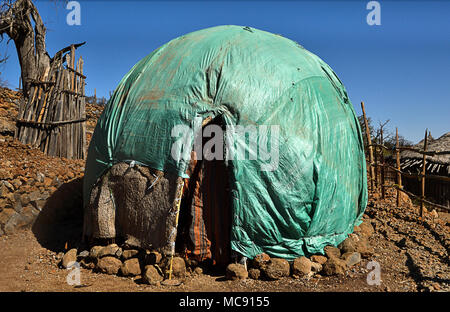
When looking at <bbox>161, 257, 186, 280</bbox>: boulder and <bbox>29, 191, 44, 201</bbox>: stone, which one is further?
<bbox>29, 191, 44, 201</bbox>: stone

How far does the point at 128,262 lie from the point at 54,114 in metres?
5.72

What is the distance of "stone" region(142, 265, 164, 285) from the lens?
405cm

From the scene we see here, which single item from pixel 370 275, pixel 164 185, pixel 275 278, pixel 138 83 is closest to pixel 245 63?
pixel 138 83

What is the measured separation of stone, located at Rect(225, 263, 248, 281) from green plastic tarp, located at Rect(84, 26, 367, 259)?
0.69 ft

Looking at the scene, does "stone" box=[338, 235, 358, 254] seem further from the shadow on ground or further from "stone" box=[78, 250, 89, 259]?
the shadow on ground

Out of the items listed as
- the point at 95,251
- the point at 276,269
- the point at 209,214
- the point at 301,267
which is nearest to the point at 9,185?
the point at 95,251

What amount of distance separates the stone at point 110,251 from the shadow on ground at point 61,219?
952 millimetres

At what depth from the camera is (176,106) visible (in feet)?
14.8

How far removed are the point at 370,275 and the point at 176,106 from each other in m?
3.63

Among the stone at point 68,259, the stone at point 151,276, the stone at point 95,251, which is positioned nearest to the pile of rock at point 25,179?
the stone at point 68,259

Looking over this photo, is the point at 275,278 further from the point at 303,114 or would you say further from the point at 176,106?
the point at 176,106

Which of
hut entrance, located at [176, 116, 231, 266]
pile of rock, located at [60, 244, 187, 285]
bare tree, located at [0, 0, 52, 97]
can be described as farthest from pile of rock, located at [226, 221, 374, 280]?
bare tree, located at [0, 0, 52, 97]

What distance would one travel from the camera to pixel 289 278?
4238 mm

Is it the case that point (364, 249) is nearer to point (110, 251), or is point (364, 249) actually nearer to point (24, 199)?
point (110, 251)
